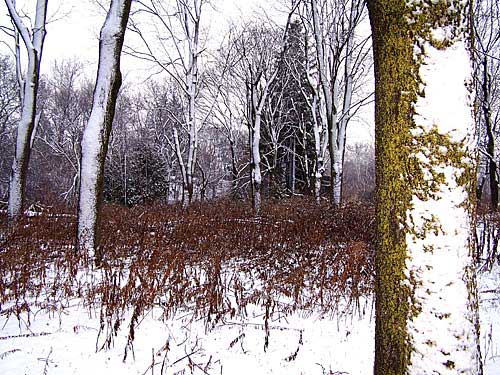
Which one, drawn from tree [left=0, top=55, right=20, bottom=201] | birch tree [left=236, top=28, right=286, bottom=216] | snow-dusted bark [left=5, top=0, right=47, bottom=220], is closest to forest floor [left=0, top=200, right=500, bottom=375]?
snow-dusted bark [left=5, top=0, right=47, bottom=220]

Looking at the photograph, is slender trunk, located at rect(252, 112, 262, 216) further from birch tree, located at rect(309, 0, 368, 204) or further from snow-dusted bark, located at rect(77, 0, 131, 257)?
snow-dusted bark, located at rect(77, 0, 131, 257)

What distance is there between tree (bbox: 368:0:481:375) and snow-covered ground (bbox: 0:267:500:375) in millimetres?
1411

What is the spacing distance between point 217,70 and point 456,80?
1720cm

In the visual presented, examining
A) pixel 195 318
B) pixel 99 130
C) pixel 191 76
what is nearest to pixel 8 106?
pixel 191 76

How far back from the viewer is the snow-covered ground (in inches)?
101

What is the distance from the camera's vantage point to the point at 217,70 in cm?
1755

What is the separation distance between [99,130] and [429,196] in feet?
16.8

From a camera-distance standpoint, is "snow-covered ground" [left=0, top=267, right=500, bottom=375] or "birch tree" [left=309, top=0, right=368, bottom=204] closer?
"snow-covered ground" [left=0, top=267, right=500, bottom=375]

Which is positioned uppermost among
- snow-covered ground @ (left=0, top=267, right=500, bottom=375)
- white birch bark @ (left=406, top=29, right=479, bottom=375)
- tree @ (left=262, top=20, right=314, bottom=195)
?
tree @ (left=262, top=20, right=314, bottom=195)

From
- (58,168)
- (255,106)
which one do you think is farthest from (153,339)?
(58,168)

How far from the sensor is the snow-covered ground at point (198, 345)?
8.43 feet

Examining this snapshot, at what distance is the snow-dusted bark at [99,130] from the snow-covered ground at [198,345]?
1.90m

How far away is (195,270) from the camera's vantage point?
177 inches

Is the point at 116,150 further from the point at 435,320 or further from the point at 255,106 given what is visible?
the point at 435,320
